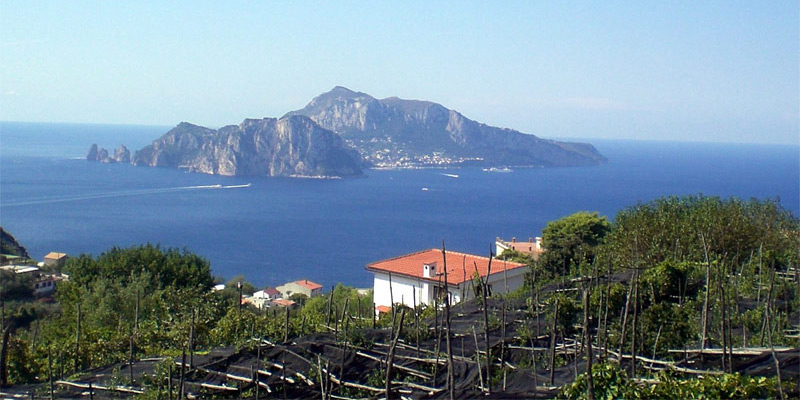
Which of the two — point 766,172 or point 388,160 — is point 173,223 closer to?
point 388,160

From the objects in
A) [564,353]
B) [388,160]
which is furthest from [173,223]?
[388,160]

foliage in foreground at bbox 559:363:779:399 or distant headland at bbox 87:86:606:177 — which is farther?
distant headland at bbox 87:86:606:177

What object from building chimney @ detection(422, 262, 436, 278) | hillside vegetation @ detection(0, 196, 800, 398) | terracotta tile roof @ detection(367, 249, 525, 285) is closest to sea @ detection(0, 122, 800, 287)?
terracotta tile roof @ detection(367, 249, 525, 285)

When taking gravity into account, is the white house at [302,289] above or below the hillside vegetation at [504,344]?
below

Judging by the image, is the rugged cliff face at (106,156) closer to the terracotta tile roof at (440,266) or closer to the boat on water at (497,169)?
the boat on water at (497,169)

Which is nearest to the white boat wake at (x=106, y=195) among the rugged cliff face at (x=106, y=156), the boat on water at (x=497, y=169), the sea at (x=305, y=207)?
the sea at (x=305, y=207)

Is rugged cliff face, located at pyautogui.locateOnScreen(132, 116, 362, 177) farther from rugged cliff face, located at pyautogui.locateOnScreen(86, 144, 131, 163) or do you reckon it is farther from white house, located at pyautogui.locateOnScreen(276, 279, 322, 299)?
white house, located at pyautogui.locateOnScreen(276, 279, 322, 299)

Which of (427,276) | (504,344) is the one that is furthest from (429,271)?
(504,344)

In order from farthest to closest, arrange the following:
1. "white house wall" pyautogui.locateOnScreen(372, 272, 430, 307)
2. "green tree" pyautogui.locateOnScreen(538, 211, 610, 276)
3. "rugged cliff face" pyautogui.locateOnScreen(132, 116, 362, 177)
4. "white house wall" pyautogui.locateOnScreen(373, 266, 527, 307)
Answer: "rugged cliff face" pyautogui.locateOnScreen(132, 116, 362, 177)
"green tree" pyautogui.locateOnScreen(538, 211, 610, 276)
"white house wall" pyautogui.locateOnScreen(372, 272, 430, 307)
"white house wall" pyautogui.locateOnScreen(373, 266, 527, 307)
